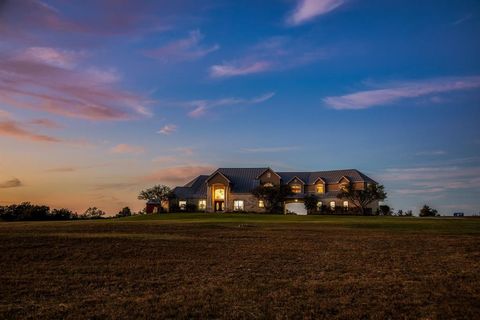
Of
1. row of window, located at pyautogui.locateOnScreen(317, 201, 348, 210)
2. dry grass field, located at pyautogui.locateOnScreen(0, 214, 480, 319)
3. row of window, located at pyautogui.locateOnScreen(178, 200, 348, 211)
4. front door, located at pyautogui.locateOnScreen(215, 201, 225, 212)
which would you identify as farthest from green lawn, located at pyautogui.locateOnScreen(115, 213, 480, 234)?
front door, located at pyautogui.locateOnScreen(215, 201, 225, 212)

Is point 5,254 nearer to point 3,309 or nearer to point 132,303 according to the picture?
point 3,309

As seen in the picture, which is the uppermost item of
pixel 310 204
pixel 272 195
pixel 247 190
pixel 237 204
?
pixel 247 190

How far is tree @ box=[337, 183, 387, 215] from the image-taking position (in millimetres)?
85062

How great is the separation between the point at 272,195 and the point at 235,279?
234 feet

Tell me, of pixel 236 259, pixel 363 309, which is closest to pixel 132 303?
pixel 363 309

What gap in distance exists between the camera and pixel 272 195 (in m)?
88.1

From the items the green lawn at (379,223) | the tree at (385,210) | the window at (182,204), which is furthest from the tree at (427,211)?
the window at (182,204)

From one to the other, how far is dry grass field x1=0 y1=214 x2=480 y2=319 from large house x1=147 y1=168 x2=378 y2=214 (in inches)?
2545

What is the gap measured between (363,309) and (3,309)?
981cm

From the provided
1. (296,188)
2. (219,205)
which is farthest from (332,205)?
(219,205)

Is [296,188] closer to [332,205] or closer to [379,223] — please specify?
[332,205]

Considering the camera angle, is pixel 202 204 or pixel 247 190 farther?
pixel 202 204

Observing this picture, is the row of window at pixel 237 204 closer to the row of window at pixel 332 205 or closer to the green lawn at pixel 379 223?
the row of window at pixel 332 205

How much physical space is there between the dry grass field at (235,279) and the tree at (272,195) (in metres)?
58.7
